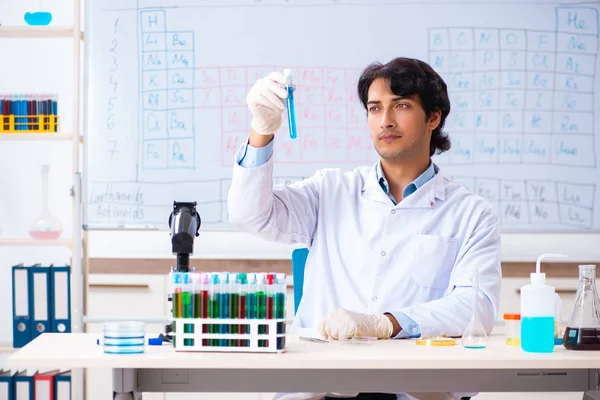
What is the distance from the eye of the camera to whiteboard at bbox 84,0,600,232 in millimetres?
3373

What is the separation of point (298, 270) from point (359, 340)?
0.51 metres

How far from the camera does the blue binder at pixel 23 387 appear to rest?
3.29 meters

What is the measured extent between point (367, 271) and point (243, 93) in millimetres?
1458

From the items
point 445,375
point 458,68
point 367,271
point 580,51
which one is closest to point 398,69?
point 367,271

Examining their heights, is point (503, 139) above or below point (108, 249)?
above

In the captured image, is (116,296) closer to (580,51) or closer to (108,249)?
(108,249)

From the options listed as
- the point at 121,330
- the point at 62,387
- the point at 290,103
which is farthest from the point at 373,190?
the point at 62,387

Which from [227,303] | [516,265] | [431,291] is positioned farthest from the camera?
[516,265]

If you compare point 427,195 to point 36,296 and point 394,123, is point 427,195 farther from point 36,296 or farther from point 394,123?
point 36,296

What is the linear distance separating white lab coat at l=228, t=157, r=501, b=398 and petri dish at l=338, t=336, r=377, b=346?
0.21 m

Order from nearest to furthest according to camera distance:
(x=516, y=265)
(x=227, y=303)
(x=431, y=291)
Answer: (x=227, y=303) < (x=431, y=291) < (x=516, y=265)

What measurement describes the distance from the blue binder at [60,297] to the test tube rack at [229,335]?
6.11 feet

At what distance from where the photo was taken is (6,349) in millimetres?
3355

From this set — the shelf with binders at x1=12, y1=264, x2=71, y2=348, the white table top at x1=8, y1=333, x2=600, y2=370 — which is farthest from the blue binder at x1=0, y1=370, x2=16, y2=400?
the white table top at x1=8, y1=333, x2=600, y2=370
